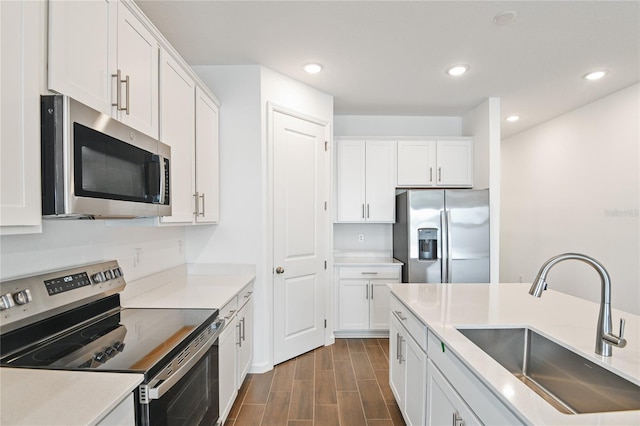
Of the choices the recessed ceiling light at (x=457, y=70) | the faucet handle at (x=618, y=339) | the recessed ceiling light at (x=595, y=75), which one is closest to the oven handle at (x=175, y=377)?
the faucet handle at (x=618, y=339)

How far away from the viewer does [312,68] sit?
281 centimetres

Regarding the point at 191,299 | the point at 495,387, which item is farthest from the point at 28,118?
the point at 495,387

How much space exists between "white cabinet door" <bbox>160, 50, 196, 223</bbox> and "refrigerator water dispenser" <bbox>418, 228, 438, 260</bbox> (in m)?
2.36

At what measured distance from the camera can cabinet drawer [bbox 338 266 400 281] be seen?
360cm

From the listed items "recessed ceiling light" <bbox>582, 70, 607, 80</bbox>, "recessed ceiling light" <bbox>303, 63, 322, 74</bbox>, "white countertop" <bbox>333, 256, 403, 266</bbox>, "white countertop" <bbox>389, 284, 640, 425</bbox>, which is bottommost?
"white countertop" <bbox>333, 256, 403, 266</bbox>

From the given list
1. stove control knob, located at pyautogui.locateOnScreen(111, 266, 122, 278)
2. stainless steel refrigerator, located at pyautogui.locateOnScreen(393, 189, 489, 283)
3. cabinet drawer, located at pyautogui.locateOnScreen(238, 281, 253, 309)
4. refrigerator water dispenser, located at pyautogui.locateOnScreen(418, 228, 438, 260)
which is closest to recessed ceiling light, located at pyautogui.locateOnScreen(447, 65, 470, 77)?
stainless steel refrigerator, located at pyautogui.locateOnScreen(393, 189, 489, 283)

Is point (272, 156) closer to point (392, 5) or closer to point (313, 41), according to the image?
point (313, 41)

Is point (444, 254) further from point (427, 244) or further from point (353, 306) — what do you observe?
point (353, 306)

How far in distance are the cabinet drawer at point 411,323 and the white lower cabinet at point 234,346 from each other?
1103mm

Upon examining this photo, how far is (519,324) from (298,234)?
1.96 meters

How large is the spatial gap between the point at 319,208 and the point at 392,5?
1.85 meters

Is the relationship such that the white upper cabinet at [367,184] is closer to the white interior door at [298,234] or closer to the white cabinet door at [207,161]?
the white interior door at [298,234]

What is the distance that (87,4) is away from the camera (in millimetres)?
1193

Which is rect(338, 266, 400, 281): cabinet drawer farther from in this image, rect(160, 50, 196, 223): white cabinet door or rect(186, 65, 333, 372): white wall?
rect(160, 50, 196, 223): white cabinet door
